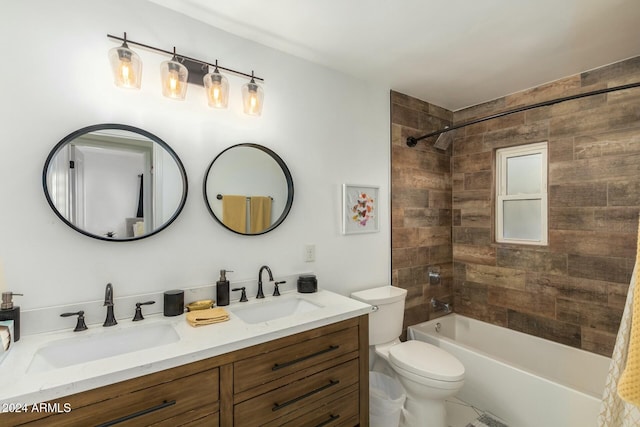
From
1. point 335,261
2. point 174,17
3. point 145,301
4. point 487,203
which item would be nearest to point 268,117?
point 174,17

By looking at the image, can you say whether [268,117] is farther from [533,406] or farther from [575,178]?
[533,406]

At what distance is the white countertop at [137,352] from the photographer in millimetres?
908

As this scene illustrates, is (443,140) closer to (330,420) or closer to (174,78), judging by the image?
(174,78)

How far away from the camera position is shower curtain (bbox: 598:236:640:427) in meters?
1.25

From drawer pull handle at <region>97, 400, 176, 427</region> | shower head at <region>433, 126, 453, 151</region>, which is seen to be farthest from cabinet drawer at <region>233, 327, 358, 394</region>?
shower head at <region>433, 126, 453, 151</region>

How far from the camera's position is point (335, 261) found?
7.39ft

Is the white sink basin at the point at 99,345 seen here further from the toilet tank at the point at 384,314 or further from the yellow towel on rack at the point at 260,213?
the toilet tank at the point at 384,314

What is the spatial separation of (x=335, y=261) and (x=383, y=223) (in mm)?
586

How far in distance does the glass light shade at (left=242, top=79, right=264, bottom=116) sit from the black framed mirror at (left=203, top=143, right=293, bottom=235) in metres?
0.20

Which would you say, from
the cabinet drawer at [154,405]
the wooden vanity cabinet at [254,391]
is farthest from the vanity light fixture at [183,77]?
the cabinet drawer at [154,405]

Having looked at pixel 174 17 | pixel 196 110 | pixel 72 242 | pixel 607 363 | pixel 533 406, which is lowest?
pixel 533 406

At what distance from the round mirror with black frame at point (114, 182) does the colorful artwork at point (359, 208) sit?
1.16 m

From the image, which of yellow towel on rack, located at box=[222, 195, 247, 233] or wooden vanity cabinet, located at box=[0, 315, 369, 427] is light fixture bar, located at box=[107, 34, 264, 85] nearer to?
yellow towel on rack, located at box=[222, 195, 247, 233]

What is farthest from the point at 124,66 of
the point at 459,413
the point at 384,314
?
the point at 459,413
